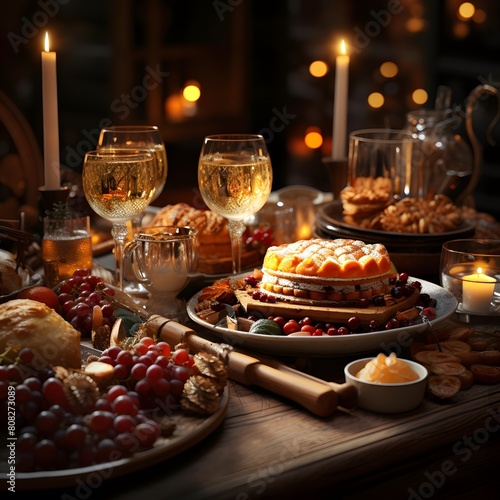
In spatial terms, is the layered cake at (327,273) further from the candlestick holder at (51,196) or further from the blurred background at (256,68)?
the blurred background at (256,68)

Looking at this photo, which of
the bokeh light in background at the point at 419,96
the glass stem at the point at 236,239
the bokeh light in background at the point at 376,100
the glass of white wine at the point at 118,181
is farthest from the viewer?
the bokeh light in background at the point at 376,100

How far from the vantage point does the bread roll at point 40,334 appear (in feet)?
3.68

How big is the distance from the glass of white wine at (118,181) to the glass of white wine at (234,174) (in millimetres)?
119

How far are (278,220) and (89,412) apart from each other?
1033 mm

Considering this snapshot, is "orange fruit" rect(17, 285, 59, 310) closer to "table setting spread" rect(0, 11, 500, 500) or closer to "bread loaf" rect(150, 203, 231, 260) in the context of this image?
"table setting spread" rect(0, 11, 500, 500)

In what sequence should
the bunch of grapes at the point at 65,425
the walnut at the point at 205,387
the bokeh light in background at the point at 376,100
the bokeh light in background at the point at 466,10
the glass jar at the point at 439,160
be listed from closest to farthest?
the bunch of grapes at the point at 65,425 → the walnut at the point at 205,387 → the glass jar at the point at 439,160 → the bokeh light in background at the point at 466,10 → the bokeh light in background at the point at 376,100

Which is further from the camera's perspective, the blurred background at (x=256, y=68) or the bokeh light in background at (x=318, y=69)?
the bokeh light in background at (x=318, y=69)

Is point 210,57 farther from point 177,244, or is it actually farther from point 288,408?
point 288,408

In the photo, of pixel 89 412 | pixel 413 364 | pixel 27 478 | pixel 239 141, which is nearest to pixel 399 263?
pixel 239 141

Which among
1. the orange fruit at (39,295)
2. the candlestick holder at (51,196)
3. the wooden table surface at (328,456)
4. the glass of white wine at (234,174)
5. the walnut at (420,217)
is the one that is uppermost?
the glass of white wine at (234,174)

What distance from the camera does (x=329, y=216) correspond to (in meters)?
1.93

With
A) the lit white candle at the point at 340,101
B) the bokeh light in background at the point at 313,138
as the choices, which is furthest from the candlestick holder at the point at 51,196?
the bokeh light in background at the point at 313,138

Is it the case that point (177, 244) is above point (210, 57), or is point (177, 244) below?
below

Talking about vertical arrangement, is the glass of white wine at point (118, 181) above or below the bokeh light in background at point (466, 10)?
below
